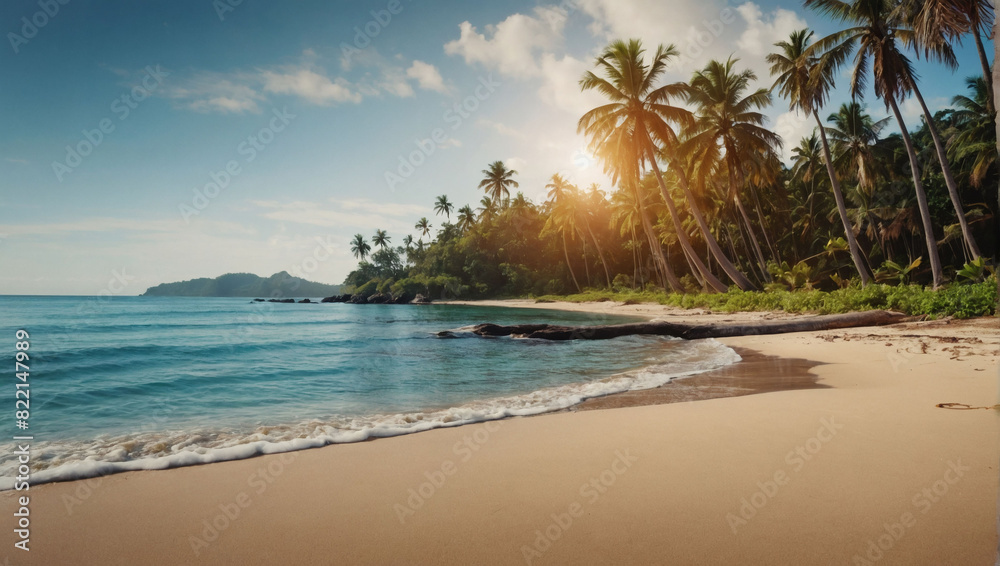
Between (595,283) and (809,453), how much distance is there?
50.9 meters

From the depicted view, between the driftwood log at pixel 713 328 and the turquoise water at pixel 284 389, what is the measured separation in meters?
0.52

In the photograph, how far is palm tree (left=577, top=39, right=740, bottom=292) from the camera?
861 inches

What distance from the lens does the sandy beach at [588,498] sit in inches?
91.7

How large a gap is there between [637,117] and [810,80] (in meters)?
6.93

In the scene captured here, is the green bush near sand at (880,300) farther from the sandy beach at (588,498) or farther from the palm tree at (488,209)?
the palm tree at (488,209)

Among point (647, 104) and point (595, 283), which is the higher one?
point (647, 104)

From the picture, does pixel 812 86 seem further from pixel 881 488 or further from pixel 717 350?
pixel 881 488

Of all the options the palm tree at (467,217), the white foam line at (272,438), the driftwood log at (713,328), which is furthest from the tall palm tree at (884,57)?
the palm tree at (467,217)

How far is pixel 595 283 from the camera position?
176 feet

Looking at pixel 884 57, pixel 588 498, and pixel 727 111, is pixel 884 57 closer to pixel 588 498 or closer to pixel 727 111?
pixel 727 111

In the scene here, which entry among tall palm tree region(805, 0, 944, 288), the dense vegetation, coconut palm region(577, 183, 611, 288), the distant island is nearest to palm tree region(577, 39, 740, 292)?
the dense vegetation

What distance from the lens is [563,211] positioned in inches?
1852

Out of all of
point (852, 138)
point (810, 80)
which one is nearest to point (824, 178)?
point (852, 138)

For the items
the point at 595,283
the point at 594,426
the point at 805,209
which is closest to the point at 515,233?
the point at 595,283
